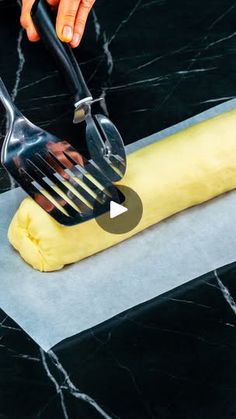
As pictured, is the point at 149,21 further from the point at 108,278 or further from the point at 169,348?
the point at 169,348

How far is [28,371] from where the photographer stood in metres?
1.62

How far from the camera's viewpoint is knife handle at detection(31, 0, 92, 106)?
6.00 feet

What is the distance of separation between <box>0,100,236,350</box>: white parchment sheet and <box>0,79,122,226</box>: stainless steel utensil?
6 cm

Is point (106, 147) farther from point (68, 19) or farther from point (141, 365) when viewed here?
point (141, 365)

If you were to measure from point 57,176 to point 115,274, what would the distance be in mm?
170

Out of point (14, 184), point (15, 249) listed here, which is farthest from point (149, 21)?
point (15, 249)

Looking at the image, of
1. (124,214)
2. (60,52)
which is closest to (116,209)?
(124,214)

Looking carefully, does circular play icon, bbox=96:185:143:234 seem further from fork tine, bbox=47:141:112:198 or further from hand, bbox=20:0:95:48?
hand, bbox=20:0:95:48

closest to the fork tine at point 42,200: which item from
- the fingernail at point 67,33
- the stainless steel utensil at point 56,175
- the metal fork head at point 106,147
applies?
the stainless steel utensil at point 56,175

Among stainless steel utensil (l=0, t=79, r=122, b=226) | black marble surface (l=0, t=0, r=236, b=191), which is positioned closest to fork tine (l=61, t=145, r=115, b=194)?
stainless steel utensil (l=0, t=79, r=122, b=226)

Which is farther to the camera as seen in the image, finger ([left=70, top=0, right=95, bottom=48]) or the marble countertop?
finger ([left=70, top=0, right=95, bottom=48])

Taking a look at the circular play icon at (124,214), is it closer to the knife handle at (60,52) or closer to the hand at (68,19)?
the knife handle at (60,52)

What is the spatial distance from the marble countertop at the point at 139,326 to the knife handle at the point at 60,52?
0.63 feet

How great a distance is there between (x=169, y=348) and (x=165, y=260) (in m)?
0.19
